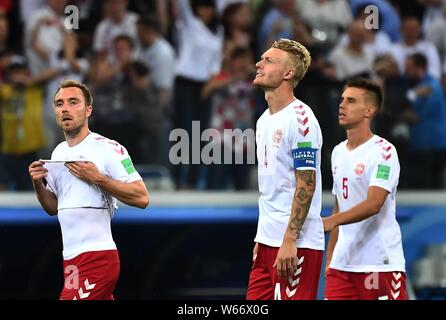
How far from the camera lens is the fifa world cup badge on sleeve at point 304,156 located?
6199 millimetres

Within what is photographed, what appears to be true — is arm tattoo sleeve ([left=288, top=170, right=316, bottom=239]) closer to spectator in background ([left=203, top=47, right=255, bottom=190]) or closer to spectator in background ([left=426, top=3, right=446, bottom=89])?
spectator in background ([left=203, top=47, right=255, bottom=190])

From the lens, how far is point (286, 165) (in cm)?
633

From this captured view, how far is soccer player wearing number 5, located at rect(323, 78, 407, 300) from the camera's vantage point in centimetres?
700

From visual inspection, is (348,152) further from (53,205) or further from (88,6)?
(88,6)

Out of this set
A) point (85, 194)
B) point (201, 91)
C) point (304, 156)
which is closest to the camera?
point (304, 156)

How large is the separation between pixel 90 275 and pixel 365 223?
1991mm

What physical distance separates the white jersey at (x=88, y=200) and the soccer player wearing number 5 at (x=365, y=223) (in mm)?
1507

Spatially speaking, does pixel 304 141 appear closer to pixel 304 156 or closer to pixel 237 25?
pixel 304 156

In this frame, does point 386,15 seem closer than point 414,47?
No

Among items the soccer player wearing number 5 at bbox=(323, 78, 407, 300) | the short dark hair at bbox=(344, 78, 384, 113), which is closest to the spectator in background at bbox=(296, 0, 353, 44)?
the short dark hair at bbox=(344, 78, 384, 113)

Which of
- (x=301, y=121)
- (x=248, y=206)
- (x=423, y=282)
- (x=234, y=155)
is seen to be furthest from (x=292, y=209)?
(x=423, y=282)

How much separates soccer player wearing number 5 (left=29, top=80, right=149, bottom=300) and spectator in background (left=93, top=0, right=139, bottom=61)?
437cm

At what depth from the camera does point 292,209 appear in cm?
619

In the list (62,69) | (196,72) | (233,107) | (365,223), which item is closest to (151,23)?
(196,72)
